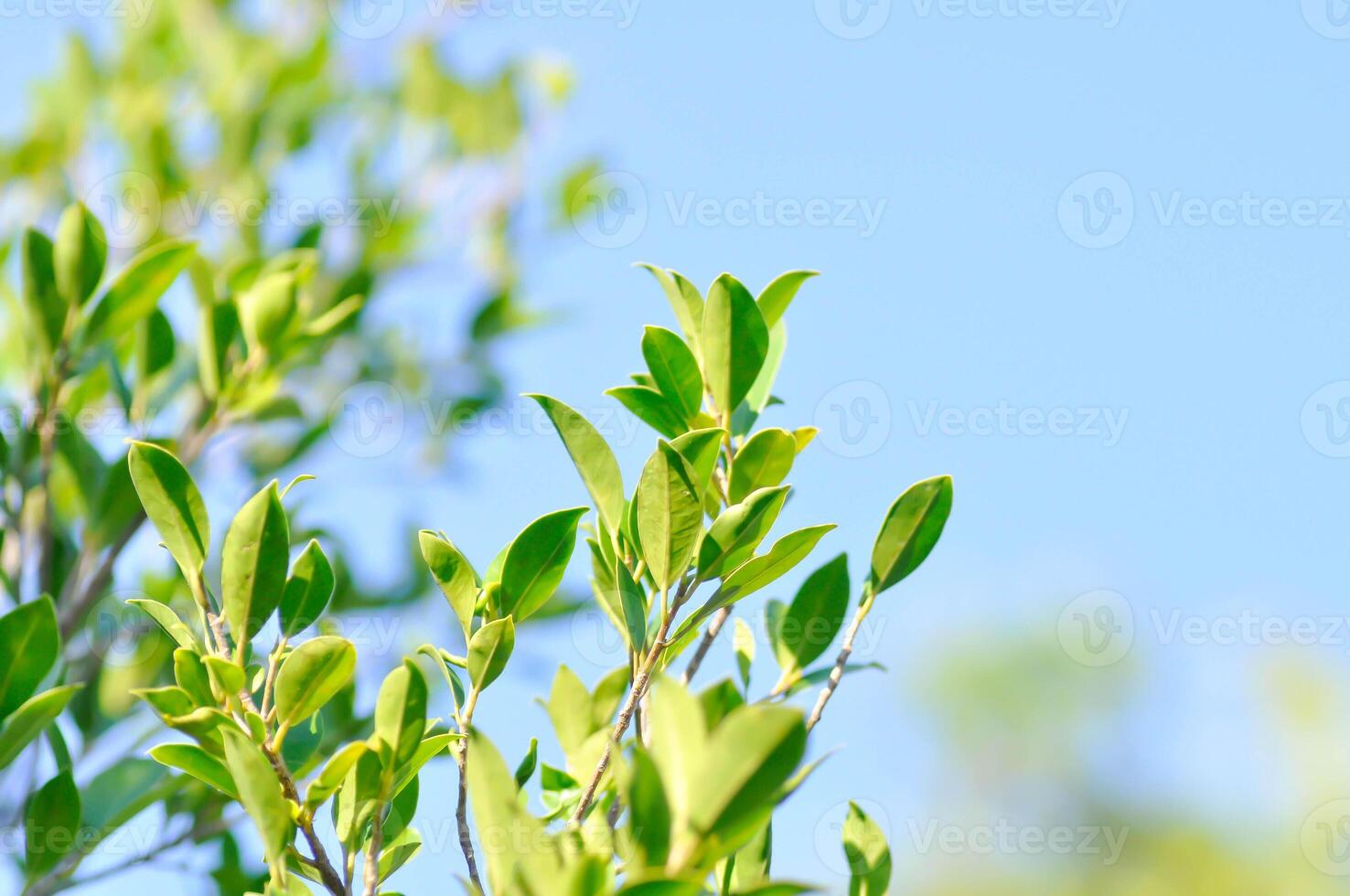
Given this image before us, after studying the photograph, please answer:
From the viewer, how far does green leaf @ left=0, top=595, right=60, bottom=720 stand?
0.92 metres

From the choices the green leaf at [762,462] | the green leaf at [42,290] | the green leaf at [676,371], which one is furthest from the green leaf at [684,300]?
the green leaf at [42,290]

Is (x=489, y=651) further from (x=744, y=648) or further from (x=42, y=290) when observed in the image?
(x=42, y=290)

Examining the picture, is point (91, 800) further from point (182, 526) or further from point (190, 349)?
point (190, 349)

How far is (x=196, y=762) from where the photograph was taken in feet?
2.63

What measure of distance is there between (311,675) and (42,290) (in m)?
0.80

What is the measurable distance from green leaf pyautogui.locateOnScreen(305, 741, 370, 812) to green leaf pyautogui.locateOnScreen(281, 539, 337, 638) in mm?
141

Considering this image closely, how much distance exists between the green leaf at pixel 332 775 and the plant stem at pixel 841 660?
319 millimetres

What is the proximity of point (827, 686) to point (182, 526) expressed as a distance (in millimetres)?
528

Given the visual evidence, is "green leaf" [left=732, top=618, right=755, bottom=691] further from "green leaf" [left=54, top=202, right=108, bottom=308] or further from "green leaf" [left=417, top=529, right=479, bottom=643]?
"green leaf" [left=54, top=202, right=108, bottom=308]

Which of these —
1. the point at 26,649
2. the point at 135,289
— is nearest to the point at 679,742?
the point at 26,649

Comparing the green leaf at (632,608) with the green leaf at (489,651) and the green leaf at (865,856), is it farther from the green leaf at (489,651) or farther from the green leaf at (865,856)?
the green leaf at (865,856)

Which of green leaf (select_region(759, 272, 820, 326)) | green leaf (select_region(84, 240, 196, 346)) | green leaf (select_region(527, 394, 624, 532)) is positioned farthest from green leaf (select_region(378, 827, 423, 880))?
green leaf (select_region(84, 240, 196, 346))

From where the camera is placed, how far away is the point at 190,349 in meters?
1.86

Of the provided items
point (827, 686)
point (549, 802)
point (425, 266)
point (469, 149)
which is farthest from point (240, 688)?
point (469, 149)
